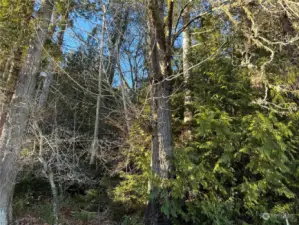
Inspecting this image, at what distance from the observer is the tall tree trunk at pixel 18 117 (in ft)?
19.3

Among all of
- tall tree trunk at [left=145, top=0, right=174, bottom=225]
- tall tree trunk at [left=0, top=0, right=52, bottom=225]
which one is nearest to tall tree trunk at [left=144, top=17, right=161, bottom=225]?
tall tree trunk at [left=145, top=0, right=174, bottom=225]

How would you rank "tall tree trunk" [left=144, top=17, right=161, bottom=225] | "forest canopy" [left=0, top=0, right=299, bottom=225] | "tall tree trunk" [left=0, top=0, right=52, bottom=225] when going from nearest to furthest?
"forest canopy" [left=0, top=0, right=299, bottom=225] < "tall tree trunk" [left=144, top=17, right=161, bottom=225] < "tall tree trunk" [left=0, top=0, right=52, bottom=225]

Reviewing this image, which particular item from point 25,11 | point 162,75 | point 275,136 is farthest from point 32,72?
point 275,136

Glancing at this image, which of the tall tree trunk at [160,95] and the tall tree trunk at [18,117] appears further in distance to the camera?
the tall tree trunk at [18,117]

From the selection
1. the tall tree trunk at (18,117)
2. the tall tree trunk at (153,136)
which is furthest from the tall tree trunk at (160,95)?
the tall tree trunk at (18,117)

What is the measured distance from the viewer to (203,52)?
23.2ft

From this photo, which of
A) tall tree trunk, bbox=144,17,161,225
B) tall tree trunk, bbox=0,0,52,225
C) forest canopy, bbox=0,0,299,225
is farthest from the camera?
tall tree trunk, bbox=0,0,52,225

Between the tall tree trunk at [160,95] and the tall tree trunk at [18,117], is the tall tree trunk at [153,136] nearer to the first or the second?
the tall tree trunk at [160,95]

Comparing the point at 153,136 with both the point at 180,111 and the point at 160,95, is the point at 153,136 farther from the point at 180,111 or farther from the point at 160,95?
the point at 180,111

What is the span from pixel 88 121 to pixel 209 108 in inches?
235

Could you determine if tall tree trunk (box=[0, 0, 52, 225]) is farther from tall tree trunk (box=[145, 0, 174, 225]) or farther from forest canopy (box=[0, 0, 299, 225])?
tall tree trunk (box=[145, 0, 174, 225])

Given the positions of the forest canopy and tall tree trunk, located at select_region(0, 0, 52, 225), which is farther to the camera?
tall tree trunk, located at select_region(0, 0, 52, 225)

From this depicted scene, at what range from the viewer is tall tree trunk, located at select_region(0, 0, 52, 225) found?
5891 millimetres

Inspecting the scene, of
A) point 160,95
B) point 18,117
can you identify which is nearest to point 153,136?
point 160,95
